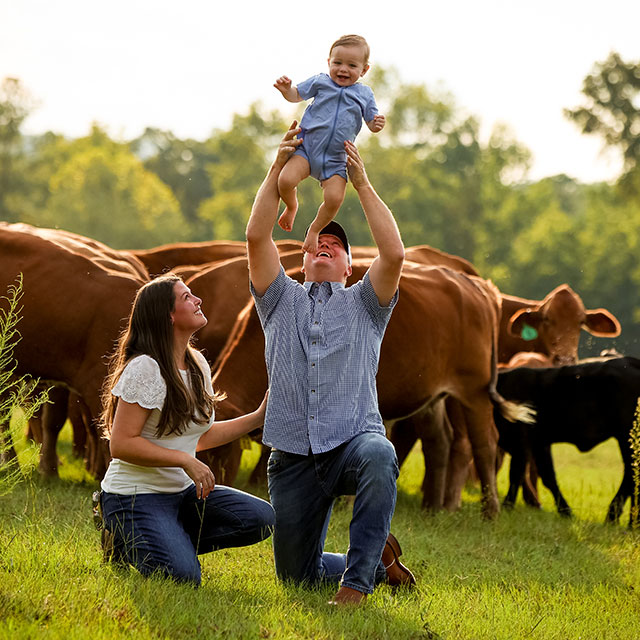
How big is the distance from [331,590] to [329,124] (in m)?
2.30

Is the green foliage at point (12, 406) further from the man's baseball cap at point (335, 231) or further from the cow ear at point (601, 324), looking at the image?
the cow ear at point (601, 324)

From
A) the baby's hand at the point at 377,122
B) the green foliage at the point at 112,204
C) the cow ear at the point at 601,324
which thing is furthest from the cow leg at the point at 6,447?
the green foliage at the point at 112,204

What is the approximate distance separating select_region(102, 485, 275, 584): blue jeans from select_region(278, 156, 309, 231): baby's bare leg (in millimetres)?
1394

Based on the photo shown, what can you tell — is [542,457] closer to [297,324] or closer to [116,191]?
[297,324]

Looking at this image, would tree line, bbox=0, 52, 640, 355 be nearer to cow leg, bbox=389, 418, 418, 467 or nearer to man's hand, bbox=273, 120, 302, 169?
cow leg, bbox=389, 418, 418, 467

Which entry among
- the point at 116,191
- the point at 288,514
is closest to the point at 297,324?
the point at 288,514

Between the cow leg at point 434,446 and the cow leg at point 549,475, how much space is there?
85 centimetres

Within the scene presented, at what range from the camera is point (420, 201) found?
164 ft

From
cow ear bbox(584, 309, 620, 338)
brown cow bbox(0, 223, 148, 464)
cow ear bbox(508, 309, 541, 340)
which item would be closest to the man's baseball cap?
brown cow bbox(0, 223, 148, 464)

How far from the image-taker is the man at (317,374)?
491cm

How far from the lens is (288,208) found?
5145 mm

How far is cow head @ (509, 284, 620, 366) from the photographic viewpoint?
518 inches

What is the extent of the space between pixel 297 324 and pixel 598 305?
134 ft

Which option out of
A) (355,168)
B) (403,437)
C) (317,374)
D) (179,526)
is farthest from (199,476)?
(403,437)
